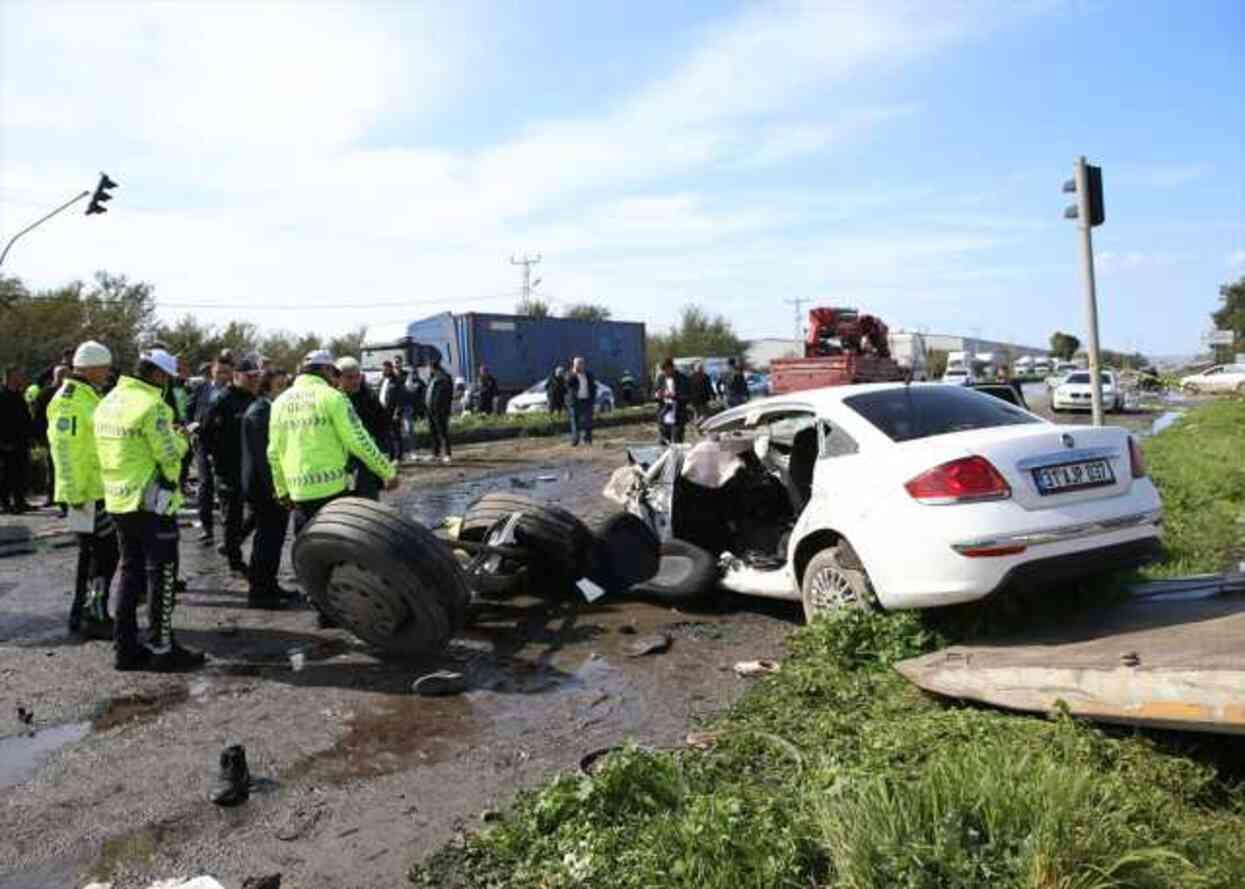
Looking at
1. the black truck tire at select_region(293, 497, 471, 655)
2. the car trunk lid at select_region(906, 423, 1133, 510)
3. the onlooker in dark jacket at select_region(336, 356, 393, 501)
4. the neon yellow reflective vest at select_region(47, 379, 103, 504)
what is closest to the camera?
the car trunk lid at select_region(906, 423, 1133, 510)

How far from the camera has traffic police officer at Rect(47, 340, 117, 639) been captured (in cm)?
673

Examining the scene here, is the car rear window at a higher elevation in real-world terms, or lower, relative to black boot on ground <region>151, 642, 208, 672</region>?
higher

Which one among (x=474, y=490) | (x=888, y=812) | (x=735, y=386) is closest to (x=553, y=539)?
(x=888, y=812)

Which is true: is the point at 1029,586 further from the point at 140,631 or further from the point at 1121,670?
the point at 140,631

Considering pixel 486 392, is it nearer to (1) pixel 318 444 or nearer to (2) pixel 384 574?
(1) pixel 318 444

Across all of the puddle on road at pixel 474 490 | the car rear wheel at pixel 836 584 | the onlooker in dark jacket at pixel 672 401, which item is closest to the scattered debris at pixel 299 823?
the car rear wheel at pixel 836 584

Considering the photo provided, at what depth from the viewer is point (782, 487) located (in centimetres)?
704

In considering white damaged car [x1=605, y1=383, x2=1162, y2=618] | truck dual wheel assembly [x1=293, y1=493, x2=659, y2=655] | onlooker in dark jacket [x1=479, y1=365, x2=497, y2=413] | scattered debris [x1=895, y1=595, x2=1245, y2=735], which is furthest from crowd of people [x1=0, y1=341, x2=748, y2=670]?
onlooker in dark jacket [x1=479, y1=365, x2=497, y2=413]

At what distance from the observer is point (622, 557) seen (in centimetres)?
705

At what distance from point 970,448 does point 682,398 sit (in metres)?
13.2

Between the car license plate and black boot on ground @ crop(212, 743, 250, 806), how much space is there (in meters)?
3.69

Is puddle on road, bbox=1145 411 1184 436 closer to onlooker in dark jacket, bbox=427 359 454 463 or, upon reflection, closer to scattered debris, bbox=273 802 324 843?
onlooker in dark jacket, bbox=427 359 454 463

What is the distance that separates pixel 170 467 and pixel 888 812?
457 centimetres

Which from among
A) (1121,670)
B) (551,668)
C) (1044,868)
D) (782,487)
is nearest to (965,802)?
(1044,868)
